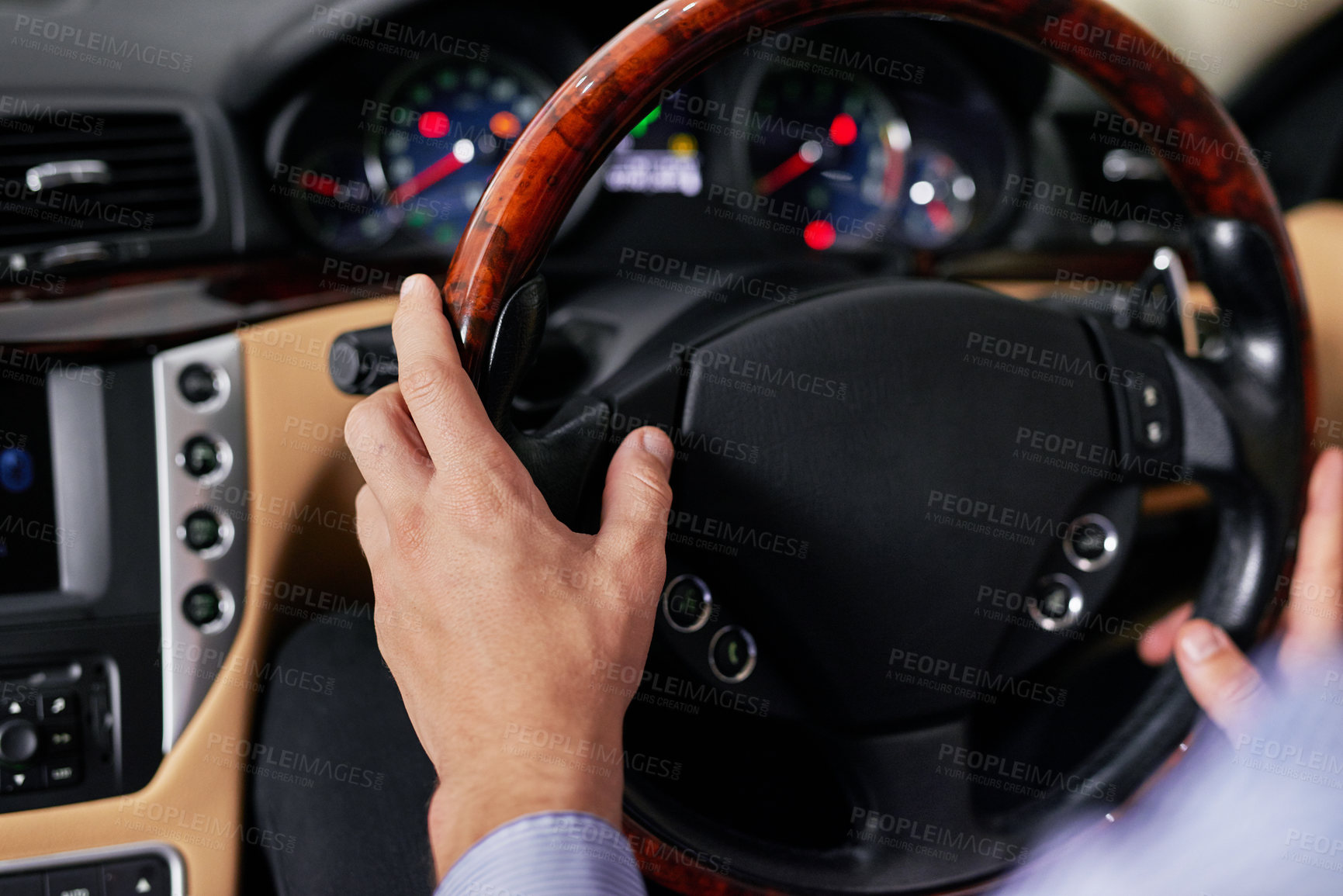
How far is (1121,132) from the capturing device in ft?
6.18

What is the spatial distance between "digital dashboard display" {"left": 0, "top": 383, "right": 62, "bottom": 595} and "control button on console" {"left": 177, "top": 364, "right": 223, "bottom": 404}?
0.12m

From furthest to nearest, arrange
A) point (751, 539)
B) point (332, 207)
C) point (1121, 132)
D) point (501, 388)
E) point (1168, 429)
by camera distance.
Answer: point (1121, 132)
point (332, 207)
point (1168, 429)
point (751, 539)
point (501, 388)

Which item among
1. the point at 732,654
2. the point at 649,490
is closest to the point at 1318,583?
the point at 732,654

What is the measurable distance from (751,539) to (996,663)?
0.84 feet

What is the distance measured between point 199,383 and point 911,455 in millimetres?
635

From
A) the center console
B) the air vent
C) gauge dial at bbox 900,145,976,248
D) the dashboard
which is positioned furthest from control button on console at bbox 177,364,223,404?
gauge dial at bbox 900,145,976,248

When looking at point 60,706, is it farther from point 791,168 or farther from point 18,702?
point 791,168

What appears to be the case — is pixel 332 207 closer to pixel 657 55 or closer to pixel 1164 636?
pixel 657 55

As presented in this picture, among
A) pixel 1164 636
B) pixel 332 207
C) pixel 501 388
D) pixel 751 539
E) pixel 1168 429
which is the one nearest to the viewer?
pixel 501 388

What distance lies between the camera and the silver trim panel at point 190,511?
926mm

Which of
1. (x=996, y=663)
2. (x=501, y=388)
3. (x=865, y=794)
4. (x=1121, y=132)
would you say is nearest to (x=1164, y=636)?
(x=996, y=663)

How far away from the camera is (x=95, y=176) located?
1.08 m

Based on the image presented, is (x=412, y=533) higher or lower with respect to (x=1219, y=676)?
higher

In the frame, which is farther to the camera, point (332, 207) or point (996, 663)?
point (332, 207)
